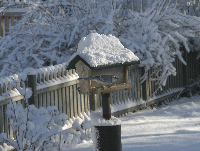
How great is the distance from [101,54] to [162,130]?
2.32 meters

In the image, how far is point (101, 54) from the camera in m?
3.82

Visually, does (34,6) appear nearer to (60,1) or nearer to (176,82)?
(60,1)

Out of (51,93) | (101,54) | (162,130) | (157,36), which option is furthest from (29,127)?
(157,36)

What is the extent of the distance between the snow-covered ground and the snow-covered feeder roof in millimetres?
1341

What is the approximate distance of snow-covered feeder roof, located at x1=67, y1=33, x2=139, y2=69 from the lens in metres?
3.74

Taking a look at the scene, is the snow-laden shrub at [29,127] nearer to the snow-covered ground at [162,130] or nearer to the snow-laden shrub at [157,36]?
the snow-covered ground at [162,130]

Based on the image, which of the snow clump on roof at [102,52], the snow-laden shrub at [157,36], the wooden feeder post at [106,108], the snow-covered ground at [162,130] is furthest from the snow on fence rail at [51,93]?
the snow-laden shrub at [157,36]

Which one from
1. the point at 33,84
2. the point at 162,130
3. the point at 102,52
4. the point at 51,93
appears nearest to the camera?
the point at 102,52

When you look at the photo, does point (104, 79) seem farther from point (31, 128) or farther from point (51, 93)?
point (51, 93)

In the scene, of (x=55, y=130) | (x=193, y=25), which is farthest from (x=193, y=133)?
(x=193, y=25)

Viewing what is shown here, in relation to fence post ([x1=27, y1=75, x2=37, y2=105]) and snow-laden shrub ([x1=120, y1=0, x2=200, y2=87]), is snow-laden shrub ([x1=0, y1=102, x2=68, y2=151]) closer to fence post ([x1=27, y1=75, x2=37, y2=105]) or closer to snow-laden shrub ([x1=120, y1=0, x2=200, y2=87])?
fence post ([x1=27, y1=75, x2=37, y2=105])

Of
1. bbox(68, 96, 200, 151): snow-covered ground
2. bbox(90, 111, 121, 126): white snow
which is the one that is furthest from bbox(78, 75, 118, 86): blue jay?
bbox(68, 96, 200, 151): snow-covered ground

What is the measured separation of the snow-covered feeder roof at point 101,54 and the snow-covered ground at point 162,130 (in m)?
1.34

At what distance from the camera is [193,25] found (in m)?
8.44
